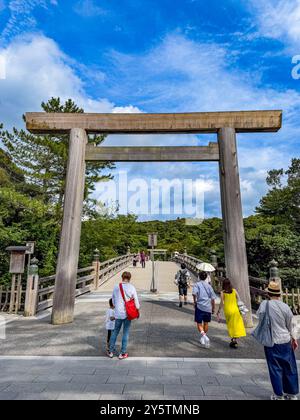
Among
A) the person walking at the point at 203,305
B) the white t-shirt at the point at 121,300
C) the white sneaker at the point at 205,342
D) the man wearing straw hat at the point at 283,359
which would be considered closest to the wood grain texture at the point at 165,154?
the person walking at the point at 203,305

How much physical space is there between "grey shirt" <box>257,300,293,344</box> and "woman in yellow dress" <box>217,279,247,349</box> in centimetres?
211

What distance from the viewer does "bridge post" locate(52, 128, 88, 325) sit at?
6789mm

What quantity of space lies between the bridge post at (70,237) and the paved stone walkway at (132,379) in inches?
88.3

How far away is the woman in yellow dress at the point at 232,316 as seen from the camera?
5152mm

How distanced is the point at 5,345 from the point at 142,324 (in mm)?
3048

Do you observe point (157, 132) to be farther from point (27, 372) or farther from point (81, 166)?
point (27, 372)

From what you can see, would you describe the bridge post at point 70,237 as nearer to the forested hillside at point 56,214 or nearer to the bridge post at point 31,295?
the bridge post at point 31,295

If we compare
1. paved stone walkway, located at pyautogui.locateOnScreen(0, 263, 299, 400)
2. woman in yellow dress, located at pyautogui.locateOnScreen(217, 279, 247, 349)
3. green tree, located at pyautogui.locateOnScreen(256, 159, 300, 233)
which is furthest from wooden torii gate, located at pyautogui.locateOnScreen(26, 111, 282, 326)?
green tree, located at pyautogui.locateOnScreen(256, 159, 300, 233)

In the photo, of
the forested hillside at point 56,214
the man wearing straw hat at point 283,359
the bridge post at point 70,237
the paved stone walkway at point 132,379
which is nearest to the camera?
the man wearing straw hat at point 283,359

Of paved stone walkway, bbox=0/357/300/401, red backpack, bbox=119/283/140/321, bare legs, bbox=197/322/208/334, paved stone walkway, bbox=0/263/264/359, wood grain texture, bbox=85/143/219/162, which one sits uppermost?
wood grain texture, bbox=85/143/219/162

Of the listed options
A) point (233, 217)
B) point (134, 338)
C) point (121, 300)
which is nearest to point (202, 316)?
point (134, 338)

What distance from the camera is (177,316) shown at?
7.76m

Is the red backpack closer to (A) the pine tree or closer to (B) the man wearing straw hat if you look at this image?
(B) the man wearing straw hat
